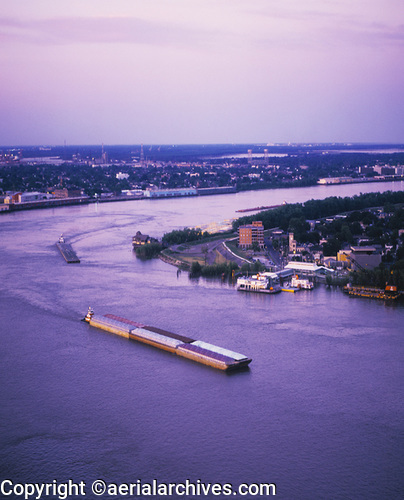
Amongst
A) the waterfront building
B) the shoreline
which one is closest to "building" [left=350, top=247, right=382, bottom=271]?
the shoreline

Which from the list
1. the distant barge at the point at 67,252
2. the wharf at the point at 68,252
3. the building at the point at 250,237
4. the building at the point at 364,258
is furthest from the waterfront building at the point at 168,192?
the building at the point at 364,258

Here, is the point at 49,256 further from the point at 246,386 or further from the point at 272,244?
the point at 246,386

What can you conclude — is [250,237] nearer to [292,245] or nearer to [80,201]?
[292,245]

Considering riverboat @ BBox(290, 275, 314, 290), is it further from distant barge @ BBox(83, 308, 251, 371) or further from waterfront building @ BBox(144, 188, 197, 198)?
waterfront building @ BBox(144, 188, 197, 198)

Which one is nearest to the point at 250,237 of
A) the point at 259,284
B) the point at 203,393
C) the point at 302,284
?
the point at 302,284

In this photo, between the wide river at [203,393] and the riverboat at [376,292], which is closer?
the wide river at [203,393]

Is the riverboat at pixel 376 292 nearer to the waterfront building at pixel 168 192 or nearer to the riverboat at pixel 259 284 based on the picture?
the riverboat at pixel 259 284

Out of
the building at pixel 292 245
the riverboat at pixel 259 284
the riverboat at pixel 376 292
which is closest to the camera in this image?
the riverboat at pixel 376 292

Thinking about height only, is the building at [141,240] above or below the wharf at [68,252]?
above
